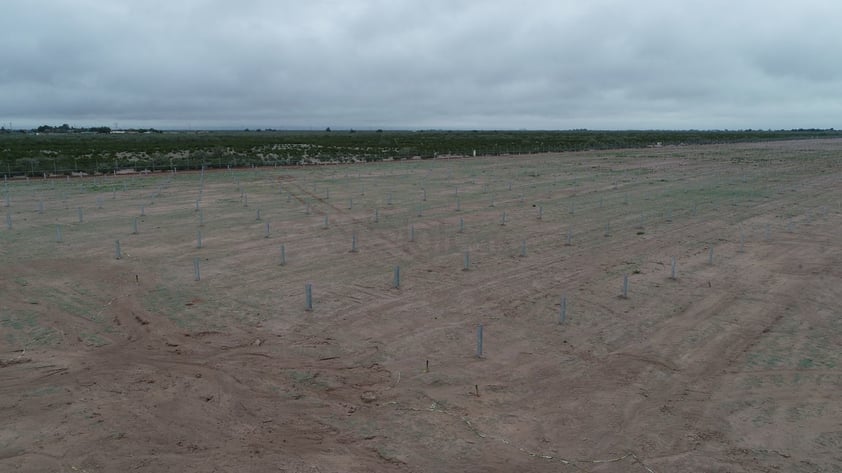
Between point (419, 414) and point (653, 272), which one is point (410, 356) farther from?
point (653, 272)

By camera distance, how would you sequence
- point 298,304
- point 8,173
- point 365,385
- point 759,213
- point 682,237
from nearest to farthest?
point 365,385 → point 298,304 → point 682,237 → point 759,213 → point 8,173

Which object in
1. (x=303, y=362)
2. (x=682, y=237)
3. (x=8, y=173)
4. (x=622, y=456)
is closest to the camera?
(x=622, y=456)

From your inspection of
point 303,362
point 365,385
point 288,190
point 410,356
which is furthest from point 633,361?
point 288,190

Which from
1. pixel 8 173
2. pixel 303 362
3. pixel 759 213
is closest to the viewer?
pixel 303 362

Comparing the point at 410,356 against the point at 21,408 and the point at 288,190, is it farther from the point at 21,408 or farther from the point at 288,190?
the point at 288,190

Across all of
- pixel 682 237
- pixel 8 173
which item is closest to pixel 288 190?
pixel 682 237

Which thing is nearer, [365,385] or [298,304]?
[365,385]
